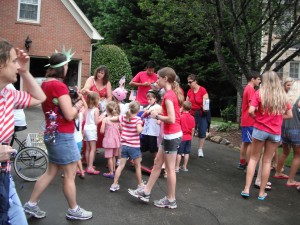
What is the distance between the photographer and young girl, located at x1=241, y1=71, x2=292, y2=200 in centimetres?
525

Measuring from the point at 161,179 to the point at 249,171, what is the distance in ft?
5.25

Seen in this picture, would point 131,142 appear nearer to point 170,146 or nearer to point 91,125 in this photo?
point 170,146

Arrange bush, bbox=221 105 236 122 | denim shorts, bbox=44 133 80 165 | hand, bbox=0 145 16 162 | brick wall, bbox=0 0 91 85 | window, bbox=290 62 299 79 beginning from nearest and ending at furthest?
hand, bbox=0 145 16 162
denim shorts, bbox=44 133 80 165
brick wall, bbox=0 0 91 85
bush, bbox=221 105 236 122
window, bbox=290 62 299 79

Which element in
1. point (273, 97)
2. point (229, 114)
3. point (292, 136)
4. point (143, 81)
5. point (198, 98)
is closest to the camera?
point (273, 97)

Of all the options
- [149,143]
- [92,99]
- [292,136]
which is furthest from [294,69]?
[92,99]

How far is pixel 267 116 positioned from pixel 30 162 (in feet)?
13.1

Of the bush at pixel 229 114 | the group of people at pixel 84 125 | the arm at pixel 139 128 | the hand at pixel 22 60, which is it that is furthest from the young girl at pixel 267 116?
the bush at pixel 229 114

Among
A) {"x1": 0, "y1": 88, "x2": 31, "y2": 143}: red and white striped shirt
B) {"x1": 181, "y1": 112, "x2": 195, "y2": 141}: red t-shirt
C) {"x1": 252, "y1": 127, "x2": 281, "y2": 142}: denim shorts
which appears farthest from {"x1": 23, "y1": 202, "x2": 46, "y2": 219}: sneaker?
{"x1": 252, "y1": 127, "x2": 281, "y2": 142}: denim shorts

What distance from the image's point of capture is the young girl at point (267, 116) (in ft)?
17.2

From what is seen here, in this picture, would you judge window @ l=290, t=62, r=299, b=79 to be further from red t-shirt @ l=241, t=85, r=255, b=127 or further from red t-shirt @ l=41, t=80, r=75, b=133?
red t-shirt @ l=41, t=80, r=75, b=133

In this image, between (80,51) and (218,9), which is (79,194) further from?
(80,51)

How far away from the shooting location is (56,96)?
12.2ft

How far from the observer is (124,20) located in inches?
766

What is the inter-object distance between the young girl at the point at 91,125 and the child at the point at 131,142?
924mm
